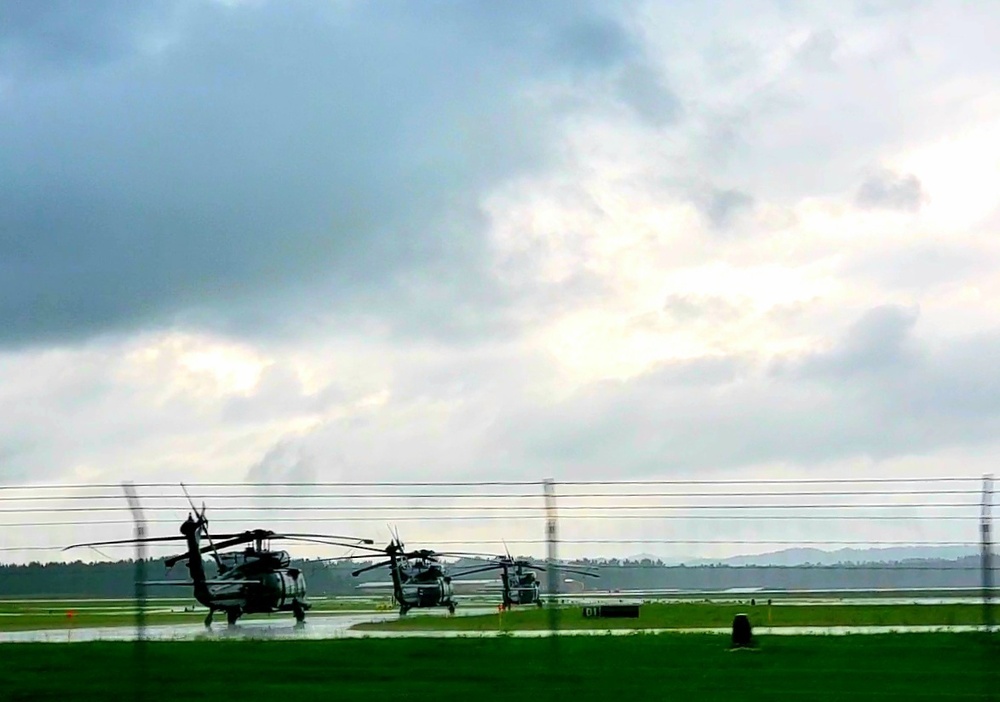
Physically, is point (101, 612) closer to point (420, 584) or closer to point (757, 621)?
point (420, 584)

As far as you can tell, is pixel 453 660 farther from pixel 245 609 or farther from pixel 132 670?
pixel 245 609

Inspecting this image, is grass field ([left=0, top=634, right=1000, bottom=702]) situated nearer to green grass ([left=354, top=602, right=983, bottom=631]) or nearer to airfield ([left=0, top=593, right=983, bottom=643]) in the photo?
airfield ([left=0, top=593, right=983, bottom=643])

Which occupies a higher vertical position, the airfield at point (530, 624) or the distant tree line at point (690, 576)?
the distant tree line at point (690, 576)

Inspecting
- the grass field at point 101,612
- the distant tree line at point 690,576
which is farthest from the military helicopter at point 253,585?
the distant tree line at point 690,576

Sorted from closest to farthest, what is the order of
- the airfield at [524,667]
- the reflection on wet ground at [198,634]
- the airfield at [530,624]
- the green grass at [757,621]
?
the airfield at [524,667]
the reflection on wet ground at [198,634]
the airfield at [530,624]
the green grass at [757,621]

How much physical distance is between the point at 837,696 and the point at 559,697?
280cm

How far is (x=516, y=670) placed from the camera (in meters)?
16.8

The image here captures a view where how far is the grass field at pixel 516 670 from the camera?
1411cm

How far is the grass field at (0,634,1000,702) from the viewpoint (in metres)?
14.1

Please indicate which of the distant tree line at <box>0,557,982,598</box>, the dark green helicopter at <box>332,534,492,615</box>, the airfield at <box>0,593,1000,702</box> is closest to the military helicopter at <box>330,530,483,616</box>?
the dark green helicopter at <box>332,534,492,615</box>

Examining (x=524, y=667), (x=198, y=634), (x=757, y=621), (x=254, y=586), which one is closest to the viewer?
(x=524, y=667)

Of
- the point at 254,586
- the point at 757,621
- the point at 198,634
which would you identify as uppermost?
the point at 254,586

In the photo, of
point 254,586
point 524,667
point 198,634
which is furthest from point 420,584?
point 524,667

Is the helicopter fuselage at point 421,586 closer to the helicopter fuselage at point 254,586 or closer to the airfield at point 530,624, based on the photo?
the airfield at point 530,624
